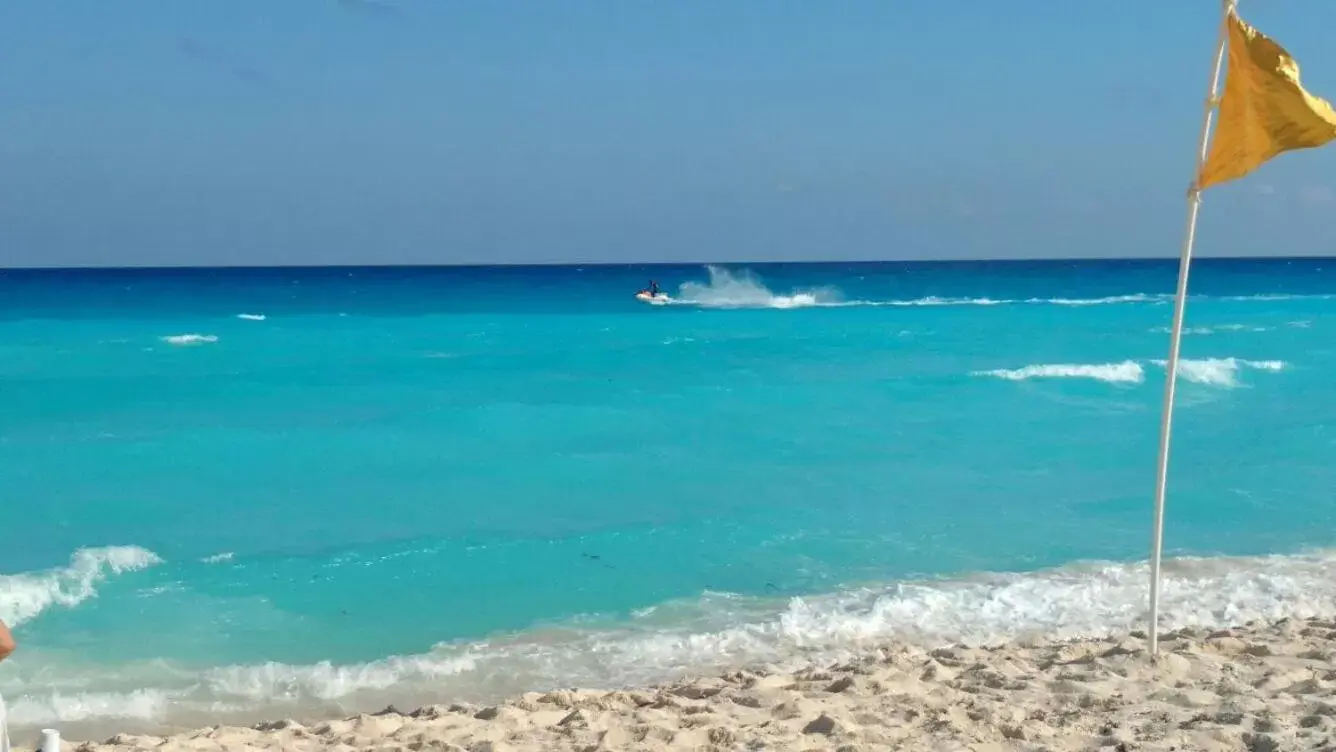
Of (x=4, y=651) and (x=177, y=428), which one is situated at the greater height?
(x=4, y=651)

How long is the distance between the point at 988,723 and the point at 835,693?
848 millimetres

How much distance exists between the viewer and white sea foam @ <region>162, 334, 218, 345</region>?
3284 cm

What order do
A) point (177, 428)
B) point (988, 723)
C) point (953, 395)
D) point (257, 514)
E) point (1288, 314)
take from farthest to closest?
point (1288, 314), point (953, 395), point (177, 428), point (257, 514), point (988, 723)

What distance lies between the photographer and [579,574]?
9117mm

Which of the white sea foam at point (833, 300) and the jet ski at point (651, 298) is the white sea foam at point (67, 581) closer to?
the white sea foam at point (833, 300)

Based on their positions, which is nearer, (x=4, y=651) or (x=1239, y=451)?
(x=4, y=651)

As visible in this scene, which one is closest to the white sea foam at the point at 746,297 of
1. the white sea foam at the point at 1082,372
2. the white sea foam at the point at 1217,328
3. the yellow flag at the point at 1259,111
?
the white sea foam at the point at 1217,328

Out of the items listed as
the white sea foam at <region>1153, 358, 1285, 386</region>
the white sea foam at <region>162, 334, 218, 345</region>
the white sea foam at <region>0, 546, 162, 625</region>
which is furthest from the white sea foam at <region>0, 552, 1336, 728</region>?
the white sea foam at <region>162, 334, 218, 345</region>

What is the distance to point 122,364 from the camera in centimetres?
2672

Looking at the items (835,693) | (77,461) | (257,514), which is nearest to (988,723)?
(835,693)

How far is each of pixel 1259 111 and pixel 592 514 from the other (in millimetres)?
7455

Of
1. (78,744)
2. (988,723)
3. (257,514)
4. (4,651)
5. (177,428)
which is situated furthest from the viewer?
(177,428)

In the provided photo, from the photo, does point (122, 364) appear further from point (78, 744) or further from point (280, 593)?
point (78, 744)

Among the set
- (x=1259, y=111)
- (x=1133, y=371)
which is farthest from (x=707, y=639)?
(x=1133, y=371)
